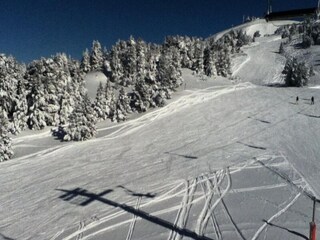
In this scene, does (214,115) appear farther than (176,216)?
Yes

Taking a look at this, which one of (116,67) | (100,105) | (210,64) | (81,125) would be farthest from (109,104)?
(210,64)

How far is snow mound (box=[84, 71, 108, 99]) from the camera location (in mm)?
85062

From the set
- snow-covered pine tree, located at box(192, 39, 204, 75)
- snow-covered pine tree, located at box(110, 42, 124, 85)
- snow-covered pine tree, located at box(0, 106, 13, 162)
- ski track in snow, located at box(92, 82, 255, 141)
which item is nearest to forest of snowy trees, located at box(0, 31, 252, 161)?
snow-covered pine tree, located at box(0, 106, 13, 162)

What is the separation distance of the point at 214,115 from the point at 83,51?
186ft

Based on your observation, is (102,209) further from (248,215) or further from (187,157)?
(187,157)

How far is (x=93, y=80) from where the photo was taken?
3563 inches

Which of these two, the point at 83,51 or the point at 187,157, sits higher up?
the point at 83,51

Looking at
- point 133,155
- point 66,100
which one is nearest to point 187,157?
point 133,155

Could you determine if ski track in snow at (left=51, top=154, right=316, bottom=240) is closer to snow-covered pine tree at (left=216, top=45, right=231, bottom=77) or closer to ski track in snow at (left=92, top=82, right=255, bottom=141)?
ski track in snow at (left=92, top=82, right=255, bottom=141)

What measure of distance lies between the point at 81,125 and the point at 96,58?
174 ft

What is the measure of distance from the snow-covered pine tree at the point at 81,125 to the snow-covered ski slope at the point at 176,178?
1626mm

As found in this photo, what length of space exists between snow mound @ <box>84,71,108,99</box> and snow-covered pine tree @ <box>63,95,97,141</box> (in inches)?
1302

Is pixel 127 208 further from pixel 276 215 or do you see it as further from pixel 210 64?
pixel 210 64

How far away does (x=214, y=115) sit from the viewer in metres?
50.8
